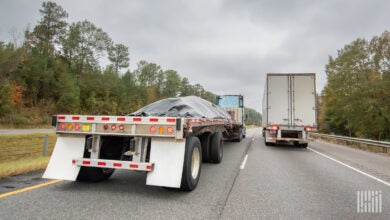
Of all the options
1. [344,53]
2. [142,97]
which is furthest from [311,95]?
[142,97]

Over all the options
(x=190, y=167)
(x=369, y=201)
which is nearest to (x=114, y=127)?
(x=190, y=167)

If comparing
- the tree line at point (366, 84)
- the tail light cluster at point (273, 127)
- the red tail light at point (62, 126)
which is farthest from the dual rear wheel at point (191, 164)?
the tree line at point (366, 84)

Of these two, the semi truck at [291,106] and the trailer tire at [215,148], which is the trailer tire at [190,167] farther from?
the semi truck at [291,106]

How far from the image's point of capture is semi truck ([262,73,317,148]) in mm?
11352

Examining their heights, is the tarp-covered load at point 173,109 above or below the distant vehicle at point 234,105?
below

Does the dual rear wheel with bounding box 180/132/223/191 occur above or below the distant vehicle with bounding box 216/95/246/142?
below

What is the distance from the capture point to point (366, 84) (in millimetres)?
21609

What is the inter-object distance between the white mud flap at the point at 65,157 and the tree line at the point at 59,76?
92.7 feet

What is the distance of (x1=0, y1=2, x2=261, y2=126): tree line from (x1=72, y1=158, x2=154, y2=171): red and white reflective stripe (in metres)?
28.8

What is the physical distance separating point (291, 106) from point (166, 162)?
983 cm

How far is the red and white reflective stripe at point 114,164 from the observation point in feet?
11.9

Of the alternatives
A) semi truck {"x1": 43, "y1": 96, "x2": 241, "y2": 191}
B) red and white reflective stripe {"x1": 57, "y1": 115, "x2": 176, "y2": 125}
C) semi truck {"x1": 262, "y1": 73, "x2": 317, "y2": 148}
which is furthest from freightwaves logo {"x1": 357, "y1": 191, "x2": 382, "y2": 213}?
semi truck {"x1": 262, "y1": 73, "x2": 317, "y2": 148}

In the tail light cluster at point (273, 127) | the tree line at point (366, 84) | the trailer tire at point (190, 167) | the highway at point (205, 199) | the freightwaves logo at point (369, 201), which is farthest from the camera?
the tree line at point (366, 84)

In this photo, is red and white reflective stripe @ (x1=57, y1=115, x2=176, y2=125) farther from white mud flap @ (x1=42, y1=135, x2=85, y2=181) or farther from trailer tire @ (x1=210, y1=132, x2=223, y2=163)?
trailer tire @ (x1=210, y1=132, x2=223, y2=163)
